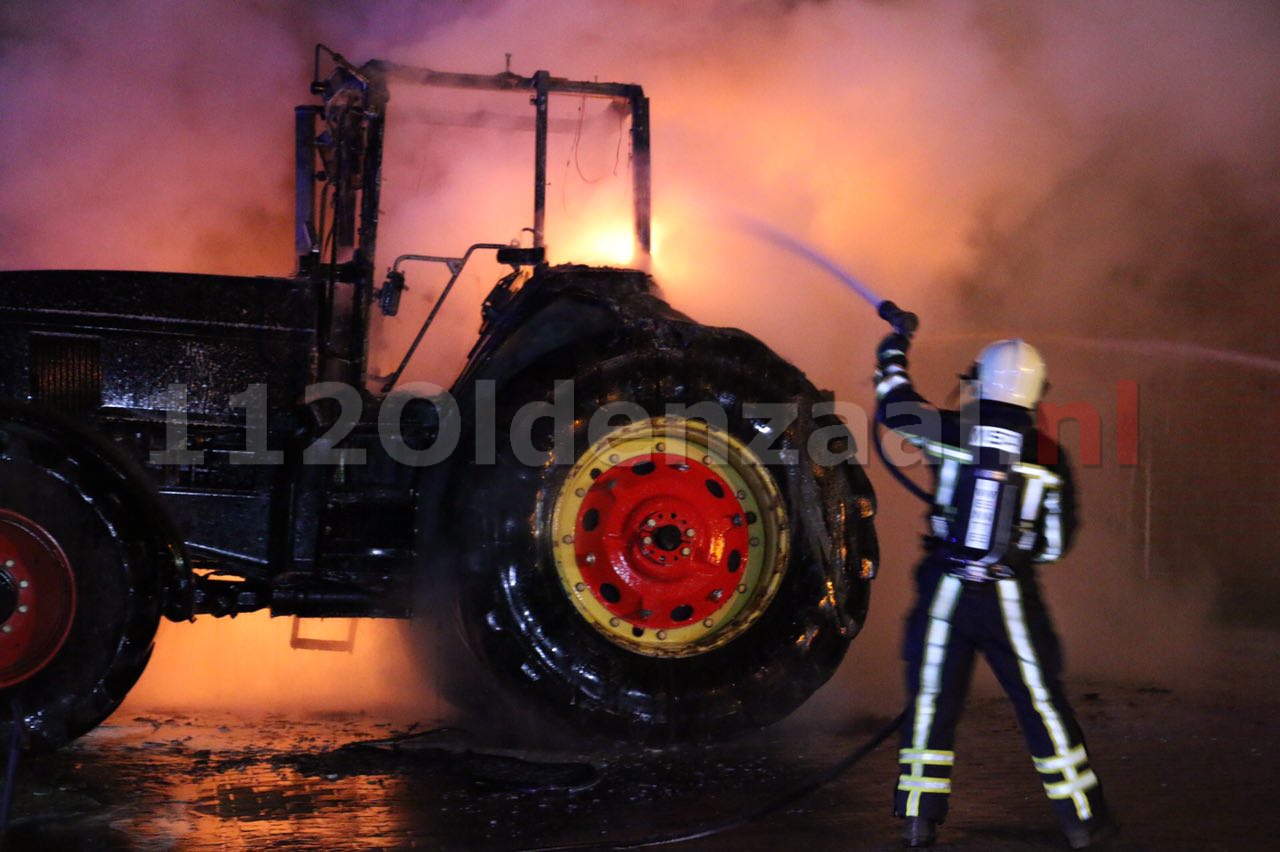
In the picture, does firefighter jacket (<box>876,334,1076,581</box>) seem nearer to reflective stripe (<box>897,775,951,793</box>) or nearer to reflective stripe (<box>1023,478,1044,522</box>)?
reflective stripe (<box>1023,478,1044,522</box>)

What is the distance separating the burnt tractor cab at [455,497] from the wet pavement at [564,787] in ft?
1.06

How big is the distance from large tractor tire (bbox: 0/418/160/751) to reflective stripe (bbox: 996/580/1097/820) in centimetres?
289

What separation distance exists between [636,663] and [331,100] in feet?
8.87

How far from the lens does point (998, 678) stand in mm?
3838

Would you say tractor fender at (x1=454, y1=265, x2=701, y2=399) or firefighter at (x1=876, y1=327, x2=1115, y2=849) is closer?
firefighter at (x1=876, y1=327, x2=1115, y2=849)

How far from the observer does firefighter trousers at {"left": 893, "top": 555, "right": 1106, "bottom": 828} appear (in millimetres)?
3814

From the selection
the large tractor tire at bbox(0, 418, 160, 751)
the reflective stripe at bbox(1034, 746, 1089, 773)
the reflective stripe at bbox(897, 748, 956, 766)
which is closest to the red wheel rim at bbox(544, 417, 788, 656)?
the reflective stripe at bbox(897, 748, 956, 766)

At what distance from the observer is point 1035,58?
9188mm

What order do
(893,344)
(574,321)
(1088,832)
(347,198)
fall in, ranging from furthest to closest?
(347,198)
(574,321)
(893,344)
(1088,832)

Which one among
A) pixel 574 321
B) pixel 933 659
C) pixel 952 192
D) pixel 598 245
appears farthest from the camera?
pixel 952 192

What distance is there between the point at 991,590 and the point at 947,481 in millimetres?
362

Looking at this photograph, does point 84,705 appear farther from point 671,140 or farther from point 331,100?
point 671,140

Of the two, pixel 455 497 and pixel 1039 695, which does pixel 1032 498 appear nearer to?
pixel 1039 695

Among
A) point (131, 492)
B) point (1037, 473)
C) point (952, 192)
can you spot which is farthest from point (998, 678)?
point (952, 192)
